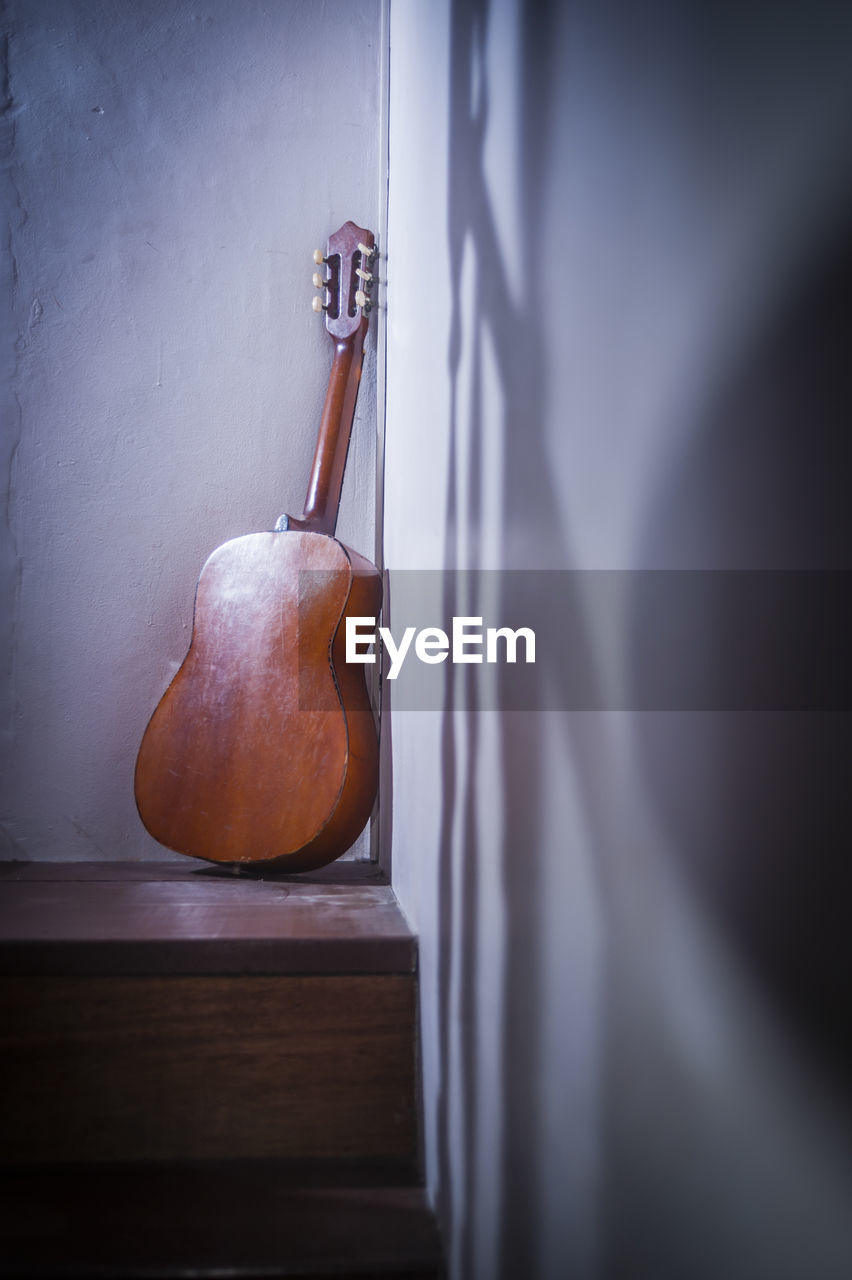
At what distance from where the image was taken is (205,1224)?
78cm

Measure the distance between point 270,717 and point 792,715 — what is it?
1123 millimetres

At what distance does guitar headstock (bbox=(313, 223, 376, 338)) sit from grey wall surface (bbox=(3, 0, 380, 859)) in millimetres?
69

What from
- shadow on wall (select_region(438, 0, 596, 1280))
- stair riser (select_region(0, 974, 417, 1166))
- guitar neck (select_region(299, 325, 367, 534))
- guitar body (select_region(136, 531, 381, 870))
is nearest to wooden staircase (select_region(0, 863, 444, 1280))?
stair riser (select_region(0, 974, 417, 1166))

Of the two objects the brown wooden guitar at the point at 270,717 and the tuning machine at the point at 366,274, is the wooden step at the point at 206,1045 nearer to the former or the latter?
the brown wooden guitar at the point at 270,717

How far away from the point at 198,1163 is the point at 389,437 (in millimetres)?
1136

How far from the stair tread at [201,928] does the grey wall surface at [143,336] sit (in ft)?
1.29

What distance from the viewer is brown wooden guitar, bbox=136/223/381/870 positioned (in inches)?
50.3

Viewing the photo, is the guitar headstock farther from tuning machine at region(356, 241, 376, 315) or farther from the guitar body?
the guitar body

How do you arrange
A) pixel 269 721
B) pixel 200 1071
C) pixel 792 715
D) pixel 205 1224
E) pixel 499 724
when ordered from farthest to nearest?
pixel 269 721
pixel 200 1071
pixel 205 1224
pixel 499 724
pixel 792 715

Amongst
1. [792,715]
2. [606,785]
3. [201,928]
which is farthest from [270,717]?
[792,715]

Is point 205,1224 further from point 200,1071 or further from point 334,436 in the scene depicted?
point 334,436

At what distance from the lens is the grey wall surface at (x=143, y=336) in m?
1.56

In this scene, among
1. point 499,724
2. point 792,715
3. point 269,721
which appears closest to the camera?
A: point 792,715

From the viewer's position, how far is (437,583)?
3.10 ft
